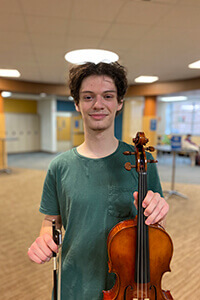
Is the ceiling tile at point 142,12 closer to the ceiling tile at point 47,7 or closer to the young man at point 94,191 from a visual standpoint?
the ceiling tile at point 47,7

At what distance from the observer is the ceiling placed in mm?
2281

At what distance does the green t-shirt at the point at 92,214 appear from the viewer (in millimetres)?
960

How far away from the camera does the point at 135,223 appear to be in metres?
0.85

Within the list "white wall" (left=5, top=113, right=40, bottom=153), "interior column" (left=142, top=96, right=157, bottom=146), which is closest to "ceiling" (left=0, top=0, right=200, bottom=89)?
"interior column" (left=142, top=96, right=157, bottom=146)

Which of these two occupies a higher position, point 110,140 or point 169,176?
point 110,140

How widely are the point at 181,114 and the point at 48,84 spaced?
8530mm

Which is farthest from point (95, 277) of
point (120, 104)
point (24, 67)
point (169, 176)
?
point (169, 176)

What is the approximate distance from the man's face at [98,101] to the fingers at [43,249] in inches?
20.3

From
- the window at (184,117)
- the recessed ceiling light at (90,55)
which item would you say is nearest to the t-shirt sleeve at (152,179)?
the recessed ceiling light at (90,55)

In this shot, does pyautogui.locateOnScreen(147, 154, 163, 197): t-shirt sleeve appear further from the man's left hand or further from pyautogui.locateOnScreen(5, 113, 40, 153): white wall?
pyautogui.locateOnScreen(5, 113, 40, 153): white wall

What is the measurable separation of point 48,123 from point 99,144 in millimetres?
10512

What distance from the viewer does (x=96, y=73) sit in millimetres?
991

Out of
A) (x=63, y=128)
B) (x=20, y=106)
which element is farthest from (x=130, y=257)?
(x=63, y=128)

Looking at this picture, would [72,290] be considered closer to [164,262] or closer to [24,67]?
[164,262]
